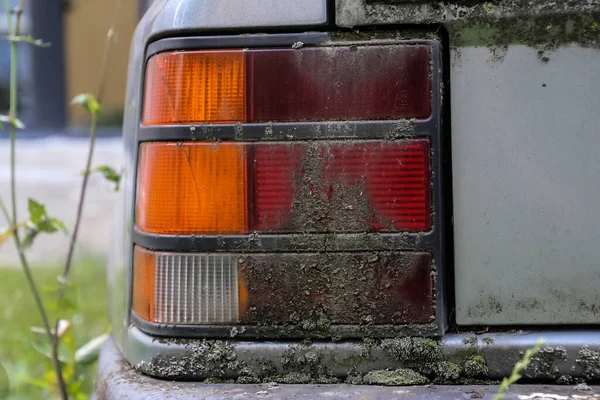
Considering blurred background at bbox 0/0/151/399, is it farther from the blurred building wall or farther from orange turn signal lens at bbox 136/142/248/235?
orange turn signal lens at bbox 136/142/248/235

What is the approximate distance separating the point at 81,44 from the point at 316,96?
641cm

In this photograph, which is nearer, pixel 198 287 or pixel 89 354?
pixel 198 287

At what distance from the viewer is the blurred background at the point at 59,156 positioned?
291cm

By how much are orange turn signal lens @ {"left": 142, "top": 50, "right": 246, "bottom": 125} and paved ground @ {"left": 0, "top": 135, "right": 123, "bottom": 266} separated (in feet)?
11.7

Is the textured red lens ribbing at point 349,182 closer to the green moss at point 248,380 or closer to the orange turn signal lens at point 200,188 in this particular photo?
the orange turn signal lens at point 200,188

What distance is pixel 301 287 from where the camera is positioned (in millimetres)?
1054

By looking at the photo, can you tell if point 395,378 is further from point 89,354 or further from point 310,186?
point 89,354

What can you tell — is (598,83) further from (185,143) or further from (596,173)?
(185,143)

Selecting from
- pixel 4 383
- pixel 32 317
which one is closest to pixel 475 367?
pixel 4 383

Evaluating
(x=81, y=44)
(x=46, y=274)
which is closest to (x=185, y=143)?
(x=46, y=274)

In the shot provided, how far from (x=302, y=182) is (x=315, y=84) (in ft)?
0.58

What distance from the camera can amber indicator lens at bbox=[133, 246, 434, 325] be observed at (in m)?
1.04

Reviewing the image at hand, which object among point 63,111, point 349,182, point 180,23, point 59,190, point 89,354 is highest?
point 180,23

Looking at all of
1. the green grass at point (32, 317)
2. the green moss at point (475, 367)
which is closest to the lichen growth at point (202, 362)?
the green moss at point (475, 367)
